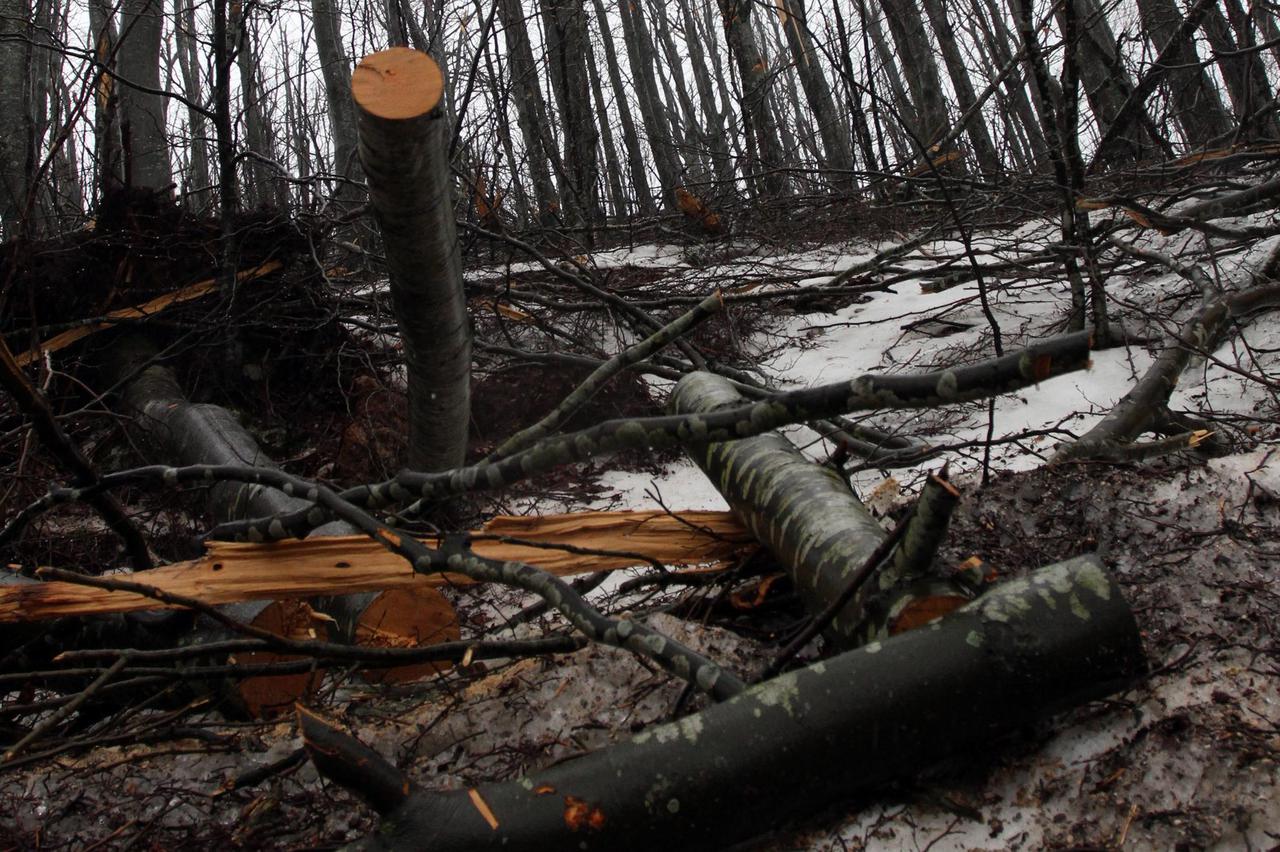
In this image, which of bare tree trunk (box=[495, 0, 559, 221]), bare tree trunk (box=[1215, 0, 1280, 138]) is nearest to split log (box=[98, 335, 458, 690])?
bare tree trunk (box=[495, 0, 559, 221])

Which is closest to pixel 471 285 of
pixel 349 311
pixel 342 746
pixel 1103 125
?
pixel 349 311

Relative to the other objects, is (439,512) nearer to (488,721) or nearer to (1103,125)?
(488,721)

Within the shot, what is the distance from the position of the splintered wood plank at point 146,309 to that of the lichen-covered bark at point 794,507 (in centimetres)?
287

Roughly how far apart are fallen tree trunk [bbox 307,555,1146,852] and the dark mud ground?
0.37 ft

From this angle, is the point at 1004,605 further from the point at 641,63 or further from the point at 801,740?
the point at 641,63

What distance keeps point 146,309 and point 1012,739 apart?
4466mm

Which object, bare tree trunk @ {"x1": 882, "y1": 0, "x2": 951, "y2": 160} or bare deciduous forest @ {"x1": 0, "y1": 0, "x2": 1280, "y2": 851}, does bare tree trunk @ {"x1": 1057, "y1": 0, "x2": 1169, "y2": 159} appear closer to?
bare deciduous forest @ {"x1": 0, "y1": 0, "x2": 1280, "y2": 851}

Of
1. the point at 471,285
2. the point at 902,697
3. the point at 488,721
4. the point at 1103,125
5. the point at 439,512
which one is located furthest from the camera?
the point at 1103,125

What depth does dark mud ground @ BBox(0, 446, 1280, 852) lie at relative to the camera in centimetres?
144

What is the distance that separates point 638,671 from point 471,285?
301 cm

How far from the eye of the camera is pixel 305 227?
177 inches

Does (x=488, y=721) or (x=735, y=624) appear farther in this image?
(x=735, y=624)

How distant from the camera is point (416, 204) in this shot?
6.51 ft

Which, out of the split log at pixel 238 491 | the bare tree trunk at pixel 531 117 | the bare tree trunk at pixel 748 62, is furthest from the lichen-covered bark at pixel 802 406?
the bare tree trunk at pixel 748 62
